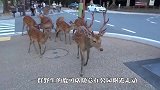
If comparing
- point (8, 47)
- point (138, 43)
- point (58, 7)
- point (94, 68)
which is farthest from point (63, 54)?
point (58, 7)

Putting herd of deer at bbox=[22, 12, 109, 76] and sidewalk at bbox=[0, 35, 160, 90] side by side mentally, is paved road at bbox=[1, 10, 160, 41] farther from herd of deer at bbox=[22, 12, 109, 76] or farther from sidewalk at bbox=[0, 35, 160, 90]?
herd of deer at bbox=[22, 12, 109, 76]

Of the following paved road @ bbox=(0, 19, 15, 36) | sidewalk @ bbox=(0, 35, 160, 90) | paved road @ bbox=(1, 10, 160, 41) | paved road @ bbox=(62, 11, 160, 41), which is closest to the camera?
sidewalk @ bbox=(0, 35, 160, 90)

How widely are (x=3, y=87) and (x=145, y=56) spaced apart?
4959mm

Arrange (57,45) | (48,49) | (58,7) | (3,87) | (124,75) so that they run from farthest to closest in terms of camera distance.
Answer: (58,7) → (57,45) → (48,49) → (124,75) → (3,87)

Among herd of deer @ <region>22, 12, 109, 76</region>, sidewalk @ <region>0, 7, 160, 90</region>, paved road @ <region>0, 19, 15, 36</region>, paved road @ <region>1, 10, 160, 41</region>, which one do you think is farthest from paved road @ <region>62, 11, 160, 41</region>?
paved road @ <region>0, 19, 15, 36</region>

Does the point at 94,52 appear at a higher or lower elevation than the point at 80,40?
lower

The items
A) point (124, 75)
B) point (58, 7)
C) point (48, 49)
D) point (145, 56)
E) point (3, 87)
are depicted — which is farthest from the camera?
point (58, 7)

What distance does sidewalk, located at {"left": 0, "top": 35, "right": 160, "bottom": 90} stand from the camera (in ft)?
18.6

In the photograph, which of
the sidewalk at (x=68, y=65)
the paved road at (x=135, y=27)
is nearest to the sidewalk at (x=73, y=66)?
the sidewalk at (x=68, y=65)

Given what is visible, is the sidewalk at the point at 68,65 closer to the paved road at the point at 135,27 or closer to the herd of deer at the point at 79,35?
the herd of deer at the point at 79,35

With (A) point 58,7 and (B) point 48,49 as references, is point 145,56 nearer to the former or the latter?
(B) point 48,49

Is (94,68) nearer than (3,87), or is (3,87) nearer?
(3,87)

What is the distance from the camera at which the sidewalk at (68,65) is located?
18.6 ft

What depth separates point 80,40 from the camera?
21.2 feet
